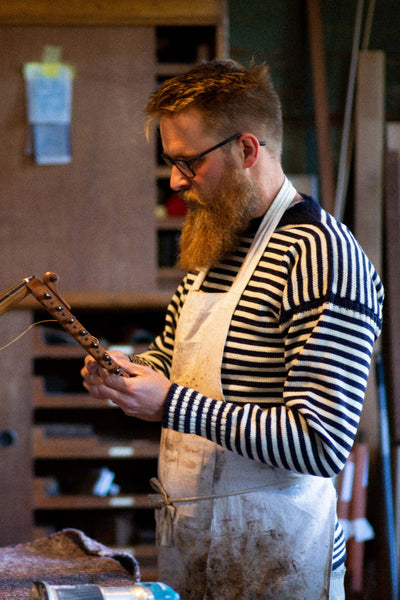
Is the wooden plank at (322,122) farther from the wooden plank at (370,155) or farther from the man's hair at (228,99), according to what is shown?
the man's hair at (228,99)

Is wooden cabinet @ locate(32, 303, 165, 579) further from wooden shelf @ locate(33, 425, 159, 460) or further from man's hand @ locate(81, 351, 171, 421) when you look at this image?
man's hand @ locate(81, 351, 171, 421)

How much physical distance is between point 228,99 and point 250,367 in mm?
513

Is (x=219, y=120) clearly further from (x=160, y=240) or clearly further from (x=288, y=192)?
(x=160, y=240)

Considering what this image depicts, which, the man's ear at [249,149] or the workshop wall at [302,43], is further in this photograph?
the workshop wall at [302,43]

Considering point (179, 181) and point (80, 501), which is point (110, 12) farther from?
point (80, 501)

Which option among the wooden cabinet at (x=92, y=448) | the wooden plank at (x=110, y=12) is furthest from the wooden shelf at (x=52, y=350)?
the wooden plank at (x=110, y=12)

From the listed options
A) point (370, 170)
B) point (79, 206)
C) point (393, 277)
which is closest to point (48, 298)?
point (79, 206)

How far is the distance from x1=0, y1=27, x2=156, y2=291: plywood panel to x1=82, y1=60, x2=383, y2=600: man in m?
1.13

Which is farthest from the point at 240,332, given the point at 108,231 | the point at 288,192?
the point at 108,231

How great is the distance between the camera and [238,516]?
124 centimetres

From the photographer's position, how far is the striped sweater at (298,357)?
1072 millimetres

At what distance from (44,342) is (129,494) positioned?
675 mm

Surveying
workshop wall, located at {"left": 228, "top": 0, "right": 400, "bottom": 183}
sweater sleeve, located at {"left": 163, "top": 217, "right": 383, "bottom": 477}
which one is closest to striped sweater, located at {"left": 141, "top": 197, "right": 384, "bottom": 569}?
sweater sleeve, located at {"left": 163, "top": 217, "right": 383, "bottom": 477}

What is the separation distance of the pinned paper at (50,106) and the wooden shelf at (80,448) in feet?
3.40
